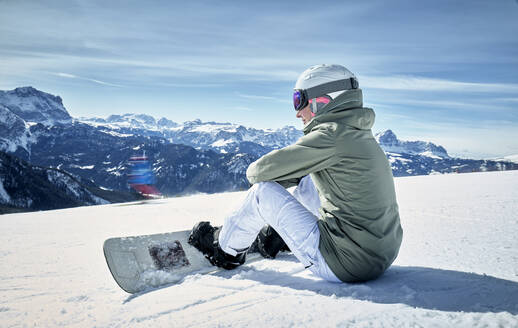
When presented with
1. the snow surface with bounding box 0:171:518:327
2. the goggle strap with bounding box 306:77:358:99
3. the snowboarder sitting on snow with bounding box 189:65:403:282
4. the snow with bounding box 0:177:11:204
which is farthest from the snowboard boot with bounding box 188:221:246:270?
the snow with bounding box 0:177:11:204

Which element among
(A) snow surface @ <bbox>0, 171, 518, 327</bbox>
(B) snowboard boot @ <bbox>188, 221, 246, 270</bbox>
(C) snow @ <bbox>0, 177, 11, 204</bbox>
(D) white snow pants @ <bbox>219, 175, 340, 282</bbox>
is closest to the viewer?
(A) snow surface @ <bbox>0, 171, 518, 327</bbox>

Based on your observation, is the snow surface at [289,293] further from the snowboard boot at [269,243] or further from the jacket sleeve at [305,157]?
the jacket sleeve at [305,157]

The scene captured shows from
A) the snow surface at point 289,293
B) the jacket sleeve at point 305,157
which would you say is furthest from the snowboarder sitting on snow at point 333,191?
the snow surface at point 289,293

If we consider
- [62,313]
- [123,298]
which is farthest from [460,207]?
[62,313]

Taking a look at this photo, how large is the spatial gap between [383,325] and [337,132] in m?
1.35

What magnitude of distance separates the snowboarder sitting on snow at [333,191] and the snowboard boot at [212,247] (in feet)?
1.09

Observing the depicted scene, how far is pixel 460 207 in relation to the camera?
7184 mm

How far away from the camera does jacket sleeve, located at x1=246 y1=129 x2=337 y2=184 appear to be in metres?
2.45

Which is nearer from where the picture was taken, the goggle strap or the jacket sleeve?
the jacket sleeve

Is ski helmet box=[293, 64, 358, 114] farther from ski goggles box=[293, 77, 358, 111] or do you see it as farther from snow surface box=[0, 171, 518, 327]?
snow surface box=[0, 171, 518, 327]

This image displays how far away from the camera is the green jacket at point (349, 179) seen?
2451mm

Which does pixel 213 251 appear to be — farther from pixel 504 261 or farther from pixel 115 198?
pixel 115 198

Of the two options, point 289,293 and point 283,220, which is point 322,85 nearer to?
point 283,220

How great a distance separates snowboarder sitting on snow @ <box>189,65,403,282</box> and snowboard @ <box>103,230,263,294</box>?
2.60 feet
